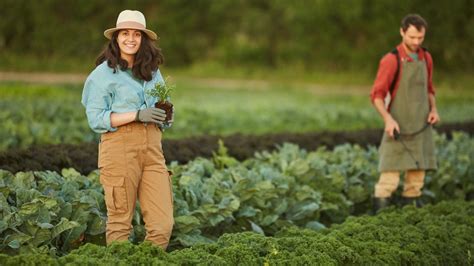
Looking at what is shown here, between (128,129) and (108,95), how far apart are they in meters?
0.25

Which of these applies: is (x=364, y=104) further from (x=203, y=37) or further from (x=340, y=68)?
(x=203, y=37)

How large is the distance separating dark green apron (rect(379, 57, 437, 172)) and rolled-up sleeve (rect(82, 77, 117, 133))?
11.4 ft

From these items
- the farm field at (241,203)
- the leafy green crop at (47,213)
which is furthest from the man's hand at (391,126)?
the leafy green crop at (47,213)

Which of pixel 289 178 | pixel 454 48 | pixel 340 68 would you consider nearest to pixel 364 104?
pixel 454 48

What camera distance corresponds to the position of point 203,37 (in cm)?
3831

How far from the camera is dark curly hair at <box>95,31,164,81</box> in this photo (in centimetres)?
508

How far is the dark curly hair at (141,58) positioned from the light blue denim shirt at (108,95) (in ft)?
0.14

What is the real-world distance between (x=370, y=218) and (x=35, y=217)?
271cm

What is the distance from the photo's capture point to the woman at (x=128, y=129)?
4988 mm

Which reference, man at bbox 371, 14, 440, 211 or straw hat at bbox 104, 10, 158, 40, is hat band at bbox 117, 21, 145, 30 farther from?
man at bbox 371, 14, 440, 211

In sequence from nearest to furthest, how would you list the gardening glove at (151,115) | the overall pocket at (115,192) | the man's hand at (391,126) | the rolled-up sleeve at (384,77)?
the gardening glove at (151,115) → the overall pocket at (115,192) → the man's hand at (391,126) → the rolled-up sleeve at (384,77)

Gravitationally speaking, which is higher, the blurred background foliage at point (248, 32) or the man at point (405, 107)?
the blurred background foliage at point (248, 32)

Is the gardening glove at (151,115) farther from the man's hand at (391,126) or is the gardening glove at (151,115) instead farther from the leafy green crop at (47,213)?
the man's hand at (391,126)

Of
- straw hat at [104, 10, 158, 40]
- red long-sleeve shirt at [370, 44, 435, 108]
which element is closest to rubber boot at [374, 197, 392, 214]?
red long-sleeve shirt at [370, 44, 435, 108]
